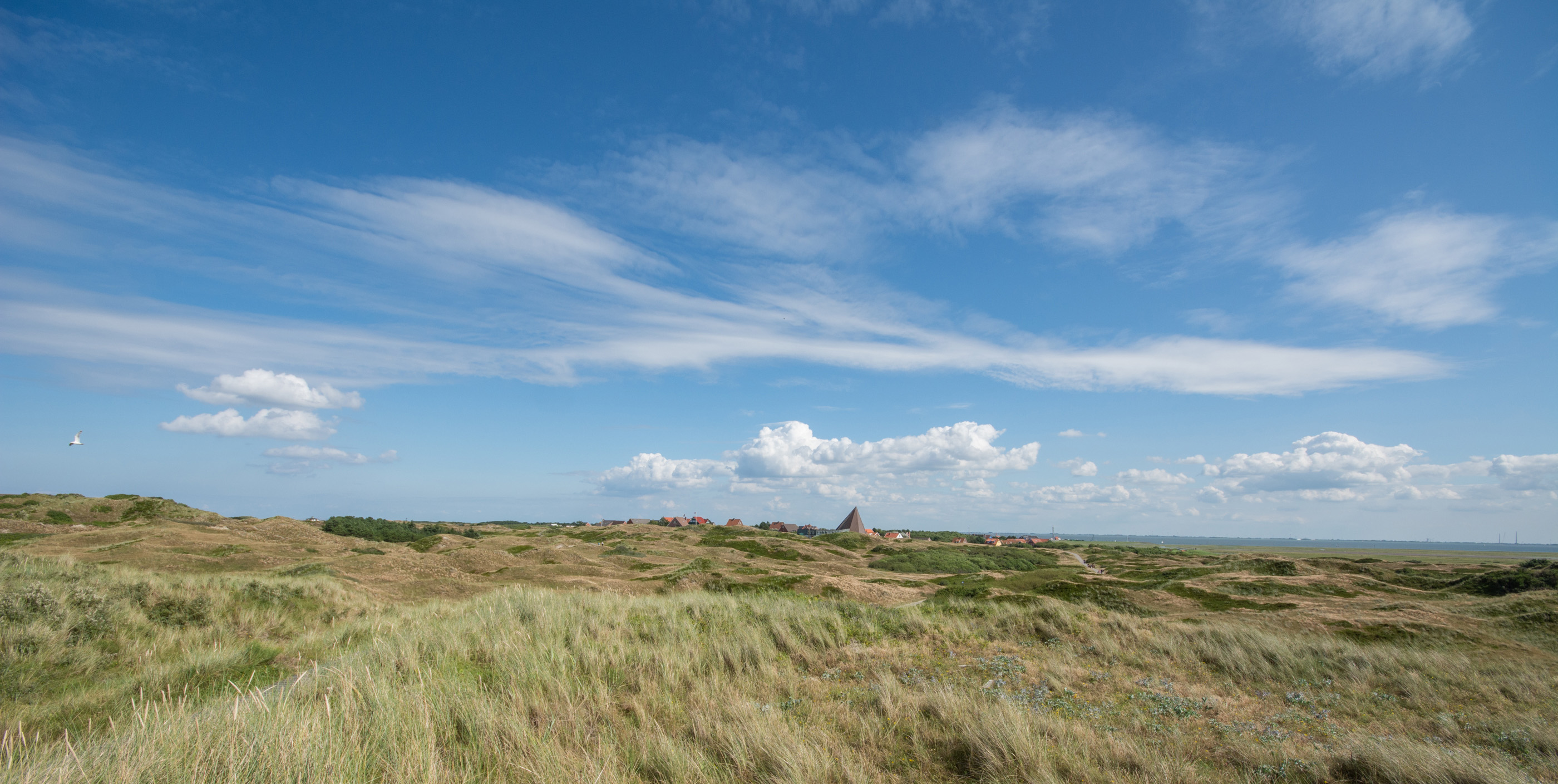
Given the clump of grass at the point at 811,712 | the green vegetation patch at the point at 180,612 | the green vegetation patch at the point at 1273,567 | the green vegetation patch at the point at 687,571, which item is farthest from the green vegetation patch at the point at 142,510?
the green vegetation patch at the point at 1273,567

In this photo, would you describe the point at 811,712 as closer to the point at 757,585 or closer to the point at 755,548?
the point at 757,585

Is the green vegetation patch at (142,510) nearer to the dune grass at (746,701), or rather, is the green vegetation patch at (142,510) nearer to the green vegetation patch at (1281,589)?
the dune grass at (746,701)

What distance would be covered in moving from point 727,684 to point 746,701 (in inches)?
44.9

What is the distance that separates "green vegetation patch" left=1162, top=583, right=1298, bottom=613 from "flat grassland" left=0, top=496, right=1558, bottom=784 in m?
0.52

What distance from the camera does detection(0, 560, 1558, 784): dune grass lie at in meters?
4.77

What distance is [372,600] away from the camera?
61.3ft

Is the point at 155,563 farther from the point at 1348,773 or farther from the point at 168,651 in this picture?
the point at 1348,773

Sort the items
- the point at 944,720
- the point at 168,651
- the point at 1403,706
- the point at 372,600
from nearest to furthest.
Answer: the point at 944,720, the point at 1403,706, the point at 168,651, the point at 372,600

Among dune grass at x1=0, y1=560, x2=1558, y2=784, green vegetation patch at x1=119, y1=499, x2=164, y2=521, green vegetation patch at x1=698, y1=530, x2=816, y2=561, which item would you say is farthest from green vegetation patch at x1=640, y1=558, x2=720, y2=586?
green vegetation patch at x1=119, y1=499, x2=164, y2=521

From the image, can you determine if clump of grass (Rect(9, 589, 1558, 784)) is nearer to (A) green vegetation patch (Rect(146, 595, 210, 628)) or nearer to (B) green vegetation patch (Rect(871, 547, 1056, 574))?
(A) green vegetation patch (Rect(146, 595, 210, 628))

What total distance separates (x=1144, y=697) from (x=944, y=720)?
4.27 meters

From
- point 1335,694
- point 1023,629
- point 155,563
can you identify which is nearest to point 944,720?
point 1335,694

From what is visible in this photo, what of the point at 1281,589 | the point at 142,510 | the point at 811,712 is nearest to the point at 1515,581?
the point at 1281,589

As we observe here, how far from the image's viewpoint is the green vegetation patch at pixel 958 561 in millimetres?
48281
